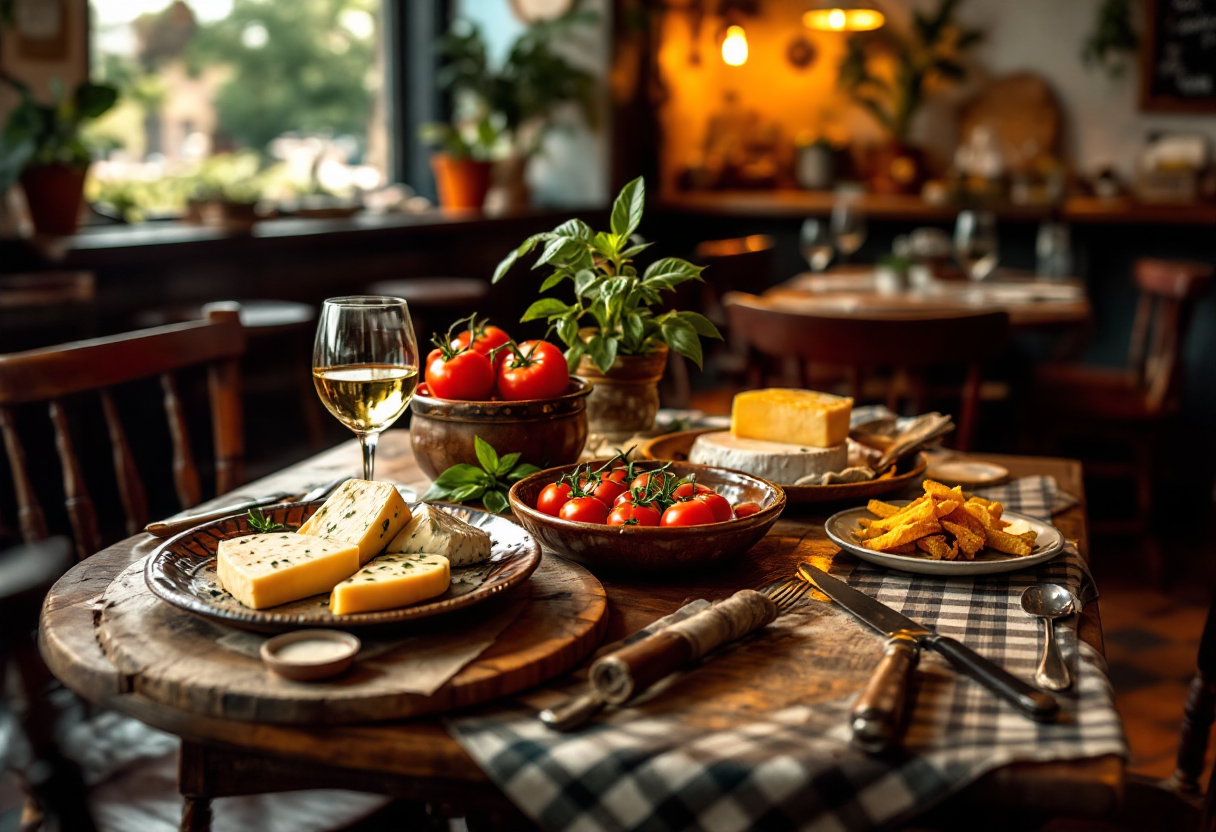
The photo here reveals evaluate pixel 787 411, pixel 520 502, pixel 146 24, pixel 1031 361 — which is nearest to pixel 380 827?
pixel 520 502

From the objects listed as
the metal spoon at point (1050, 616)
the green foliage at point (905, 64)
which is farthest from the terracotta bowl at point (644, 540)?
the green foliage at point (905, 64)

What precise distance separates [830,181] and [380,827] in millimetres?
5343

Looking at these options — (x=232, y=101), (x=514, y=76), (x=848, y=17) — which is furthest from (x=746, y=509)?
(x=514, y=76)

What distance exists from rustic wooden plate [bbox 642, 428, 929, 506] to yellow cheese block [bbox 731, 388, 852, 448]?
7 centimetres

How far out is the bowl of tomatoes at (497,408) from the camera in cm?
121

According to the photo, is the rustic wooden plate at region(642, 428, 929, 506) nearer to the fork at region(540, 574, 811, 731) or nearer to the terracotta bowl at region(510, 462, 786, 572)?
the terracotta bowl at region(510, 462, 786, 572)

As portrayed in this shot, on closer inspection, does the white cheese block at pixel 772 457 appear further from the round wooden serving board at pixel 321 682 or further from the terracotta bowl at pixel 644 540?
the round wooden serving board at pixel 321 682

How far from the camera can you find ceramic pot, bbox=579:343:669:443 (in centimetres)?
145

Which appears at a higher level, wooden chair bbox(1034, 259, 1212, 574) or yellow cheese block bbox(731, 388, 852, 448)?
yellow cheese block bbox(731, 388, 852, 448)

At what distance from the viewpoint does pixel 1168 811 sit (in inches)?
48.7

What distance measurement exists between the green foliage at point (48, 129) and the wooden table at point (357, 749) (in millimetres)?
2458

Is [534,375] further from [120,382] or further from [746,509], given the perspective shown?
[120,382]

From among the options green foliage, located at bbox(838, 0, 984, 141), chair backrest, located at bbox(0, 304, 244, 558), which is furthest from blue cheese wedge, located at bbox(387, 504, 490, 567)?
green foliage, located at bbox(838, 0, 984, 141)

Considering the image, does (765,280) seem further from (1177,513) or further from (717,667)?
(717,667)
